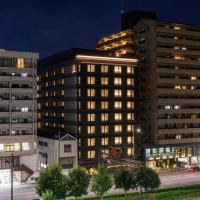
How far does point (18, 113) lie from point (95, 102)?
72.8ft

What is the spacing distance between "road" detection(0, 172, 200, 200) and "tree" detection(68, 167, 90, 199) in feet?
43.9

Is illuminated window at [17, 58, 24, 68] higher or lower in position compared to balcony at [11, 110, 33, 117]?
higher

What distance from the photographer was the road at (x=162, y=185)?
86.9 metres

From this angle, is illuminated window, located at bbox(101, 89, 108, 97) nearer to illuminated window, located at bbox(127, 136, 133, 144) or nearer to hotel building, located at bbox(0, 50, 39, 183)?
illuminated window, located at bbox(127, 136, 133, 144)

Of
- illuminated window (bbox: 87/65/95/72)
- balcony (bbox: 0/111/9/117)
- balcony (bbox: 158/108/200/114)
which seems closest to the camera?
balcony (bbox: 0/111/9/117)

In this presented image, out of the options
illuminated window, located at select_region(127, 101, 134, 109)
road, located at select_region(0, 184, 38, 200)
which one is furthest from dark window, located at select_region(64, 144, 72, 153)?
illuminated window, located at select_region(127, 101, 134, 109)

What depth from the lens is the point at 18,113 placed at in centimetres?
10494

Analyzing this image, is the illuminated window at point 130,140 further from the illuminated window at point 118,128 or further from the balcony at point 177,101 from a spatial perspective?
the balcony at point 177,101

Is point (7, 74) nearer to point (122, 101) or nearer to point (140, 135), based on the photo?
point (122, 101)

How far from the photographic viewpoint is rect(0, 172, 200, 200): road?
86.9 m

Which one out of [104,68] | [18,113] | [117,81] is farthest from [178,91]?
[18,113]

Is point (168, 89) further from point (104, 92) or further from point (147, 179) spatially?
point (147, 179)

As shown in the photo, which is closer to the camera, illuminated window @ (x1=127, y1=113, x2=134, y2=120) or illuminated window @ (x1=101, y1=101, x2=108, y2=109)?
illuminated window @ (x1=101, y1=101, x2=108, y2=109)

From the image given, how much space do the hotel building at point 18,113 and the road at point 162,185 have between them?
6261 mm
